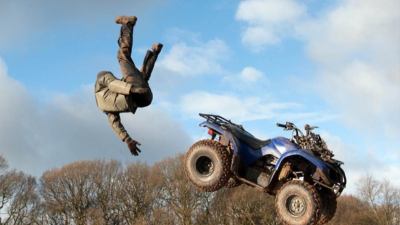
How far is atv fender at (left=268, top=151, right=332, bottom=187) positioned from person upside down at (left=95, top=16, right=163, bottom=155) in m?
3.72

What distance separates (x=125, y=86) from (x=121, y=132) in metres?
0.67

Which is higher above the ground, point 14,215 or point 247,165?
point 14,215

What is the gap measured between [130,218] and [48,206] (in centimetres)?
998

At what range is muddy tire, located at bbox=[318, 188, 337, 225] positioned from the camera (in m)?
11.5

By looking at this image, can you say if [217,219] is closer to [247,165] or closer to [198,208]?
[198,208]

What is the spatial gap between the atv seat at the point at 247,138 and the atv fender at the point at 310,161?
56cm

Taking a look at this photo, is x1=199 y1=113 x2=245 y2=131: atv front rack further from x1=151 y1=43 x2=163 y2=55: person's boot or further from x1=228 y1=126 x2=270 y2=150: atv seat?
x1=151 y1=43 x2=163 y2=55: person's boot

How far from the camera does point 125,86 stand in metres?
8.34

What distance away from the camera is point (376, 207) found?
61531mm

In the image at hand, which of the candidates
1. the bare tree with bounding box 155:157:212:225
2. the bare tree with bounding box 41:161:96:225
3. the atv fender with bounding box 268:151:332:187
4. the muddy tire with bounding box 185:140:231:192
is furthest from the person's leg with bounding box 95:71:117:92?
the bare tree with bounding box 41:161:96:225

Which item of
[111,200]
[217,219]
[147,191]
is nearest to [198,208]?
[217,219]

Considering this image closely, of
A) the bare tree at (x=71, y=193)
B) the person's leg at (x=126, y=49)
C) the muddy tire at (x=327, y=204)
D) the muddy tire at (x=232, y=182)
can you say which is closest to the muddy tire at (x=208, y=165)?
the muddy tire at (x=232, y=182)

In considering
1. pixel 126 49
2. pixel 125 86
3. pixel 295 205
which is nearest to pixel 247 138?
pixel 295 205

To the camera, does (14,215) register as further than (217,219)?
Yes
